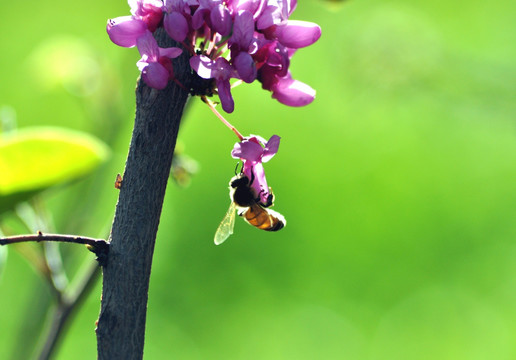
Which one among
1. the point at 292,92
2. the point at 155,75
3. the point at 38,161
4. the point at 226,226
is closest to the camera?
the point at 155,75

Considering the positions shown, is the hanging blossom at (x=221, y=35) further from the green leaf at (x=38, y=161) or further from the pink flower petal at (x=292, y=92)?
the green leaf at (x=38, y=161)

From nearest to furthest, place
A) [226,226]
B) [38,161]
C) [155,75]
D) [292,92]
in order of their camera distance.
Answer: [155,75] < [292,92] < [38,161] < [226,226]

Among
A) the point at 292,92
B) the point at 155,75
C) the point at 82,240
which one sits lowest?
the point at 82,240

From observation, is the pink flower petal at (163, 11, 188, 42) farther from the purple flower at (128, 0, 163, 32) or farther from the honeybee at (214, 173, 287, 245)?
the honeybee at (214, 173, 287, 245)

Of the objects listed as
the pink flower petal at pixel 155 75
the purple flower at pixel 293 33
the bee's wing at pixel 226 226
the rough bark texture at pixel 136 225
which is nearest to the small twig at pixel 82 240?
the rough bark texture at pixel 136 225

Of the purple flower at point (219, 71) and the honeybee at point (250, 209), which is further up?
the honeybee at point (250, 209)

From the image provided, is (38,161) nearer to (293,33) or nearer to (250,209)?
(250,209)

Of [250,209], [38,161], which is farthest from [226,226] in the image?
[38,161]
